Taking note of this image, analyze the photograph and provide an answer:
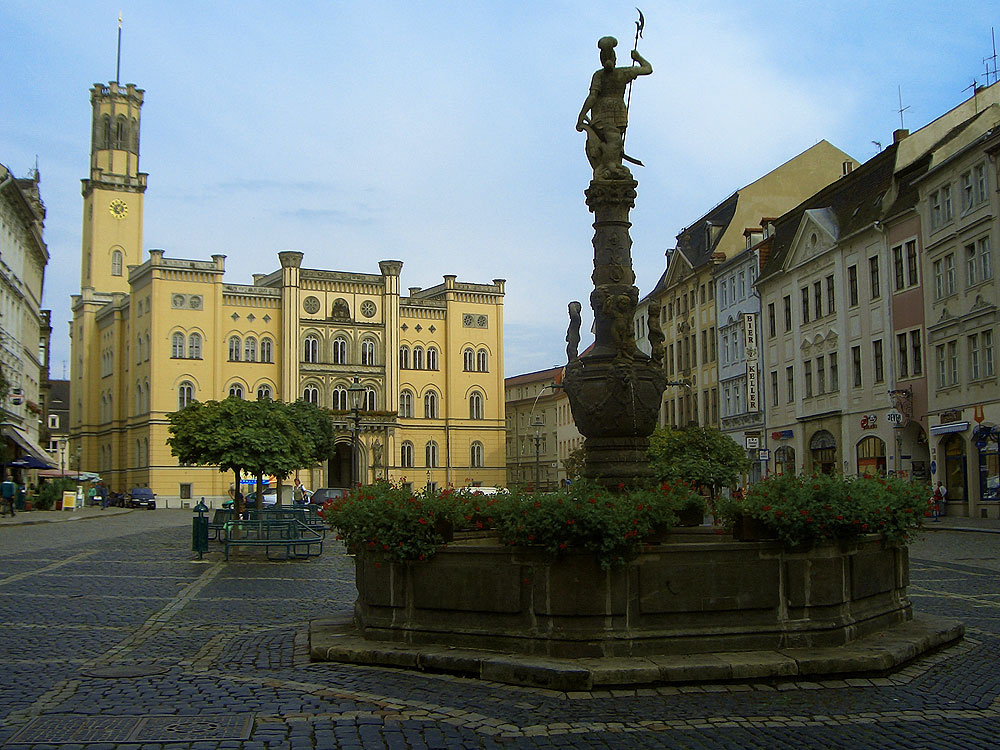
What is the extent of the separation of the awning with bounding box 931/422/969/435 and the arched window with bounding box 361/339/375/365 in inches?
2185

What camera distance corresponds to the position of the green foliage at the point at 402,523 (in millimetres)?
9633

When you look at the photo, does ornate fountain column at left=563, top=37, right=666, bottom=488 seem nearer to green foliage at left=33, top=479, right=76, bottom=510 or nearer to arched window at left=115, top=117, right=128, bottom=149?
green foliage at left=33, top=479, right=76, bottom=510

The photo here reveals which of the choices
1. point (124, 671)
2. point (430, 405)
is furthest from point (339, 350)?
point (124, 671)

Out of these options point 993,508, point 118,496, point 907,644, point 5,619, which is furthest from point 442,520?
point 118,496

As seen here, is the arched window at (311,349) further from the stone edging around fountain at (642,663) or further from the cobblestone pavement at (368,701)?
the stone edging around fountain at (642,663)

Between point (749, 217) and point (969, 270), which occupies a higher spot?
point (749, 217)

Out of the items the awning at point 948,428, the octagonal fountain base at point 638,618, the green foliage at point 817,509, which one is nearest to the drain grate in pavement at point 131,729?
the octagonal fountain base at point 638,618

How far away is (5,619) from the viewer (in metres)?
13.0

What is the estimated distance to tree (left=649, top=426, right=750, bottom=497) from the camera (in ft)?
113

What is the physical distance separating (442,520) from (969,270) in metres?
32.6

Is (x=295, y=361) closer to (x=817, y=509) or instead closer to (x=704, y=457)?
(x=704, y=457)

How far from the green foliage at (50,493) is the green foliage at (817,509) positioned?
51570mm

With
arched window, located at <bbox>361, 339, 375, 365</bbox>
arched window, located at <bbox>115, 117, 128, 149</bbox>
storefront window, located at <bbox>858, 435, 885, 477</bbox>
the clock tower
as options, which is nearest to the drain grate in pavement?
storefront window, located at <bbox>858, 435, 885, 477</bbox>

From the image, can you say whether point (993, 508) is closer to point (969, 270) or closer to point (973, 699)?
point (969, 270)
